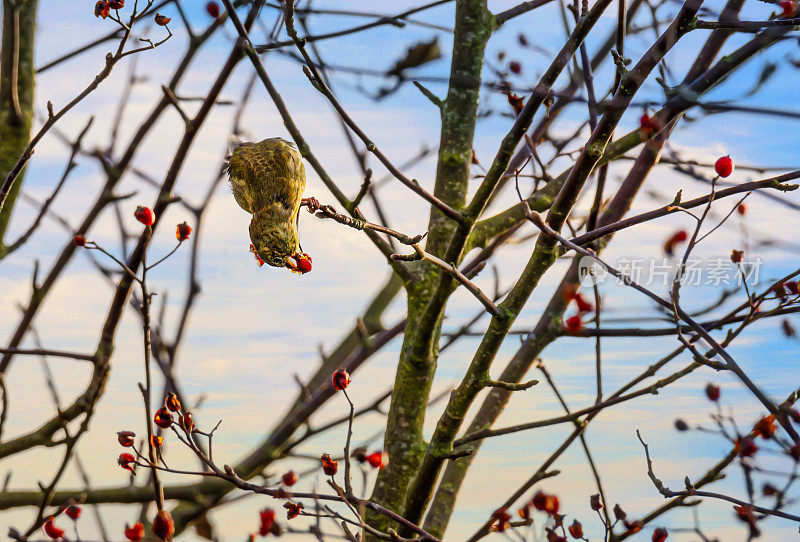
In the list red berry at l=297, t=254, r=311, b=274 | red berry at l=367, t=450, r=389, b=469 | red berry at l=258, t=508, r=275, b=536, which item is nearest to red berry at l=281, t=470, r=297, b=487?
red berry at l=258, t=508, r=275, b=536

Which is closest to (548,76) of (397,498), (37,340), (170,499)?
(397,498)

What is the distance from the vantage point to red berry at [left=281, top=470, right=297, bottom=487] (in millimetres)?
1897

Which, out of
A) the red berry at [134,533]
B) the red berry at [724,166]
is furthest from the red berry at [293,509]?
the red berry at [724,166]

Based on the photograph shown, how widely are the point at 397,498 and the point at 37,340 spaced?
4.53 feet

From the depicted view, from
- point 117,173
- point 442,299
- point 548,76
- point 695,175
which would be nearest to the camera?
point 548,76

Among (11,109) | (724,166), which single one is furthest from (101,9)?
(724,166)

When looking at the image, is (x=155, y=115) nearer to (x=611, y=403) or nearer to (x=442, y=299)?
(x=442, y=299)

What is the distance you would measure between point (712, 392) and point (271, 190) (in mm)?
1406

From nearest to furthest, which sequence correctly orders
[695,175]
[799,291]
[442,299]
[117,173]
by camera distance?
[442,299]
[799,291]
[695,175]
[117,173]

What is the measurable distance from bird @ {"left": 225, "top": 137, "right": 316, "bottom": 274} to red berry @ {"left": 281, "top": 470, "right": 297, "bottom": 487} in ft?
1.80

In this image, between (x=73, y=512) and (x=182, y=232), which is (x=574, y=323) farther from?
(x=73, y=512)

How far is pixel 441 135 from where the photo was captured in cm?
215

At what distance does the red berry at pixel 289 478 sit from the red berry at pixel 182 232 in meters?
0.66

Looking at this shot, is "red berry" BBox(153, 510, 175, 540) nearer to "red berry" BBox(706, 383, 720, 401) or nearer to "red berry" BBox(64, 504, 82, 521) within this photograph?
"red berry" BBox(64, 504, 82, 521)
